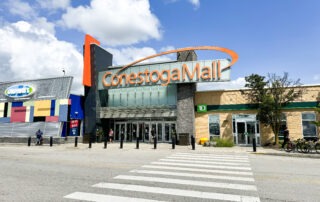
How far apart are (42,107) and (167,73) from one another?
15.6 m

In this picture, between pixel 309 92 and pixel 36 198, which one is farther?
pixel 309 92

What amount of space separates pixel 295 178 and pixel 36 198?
8.27 m

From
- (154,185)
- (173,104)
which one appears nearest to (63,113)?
(173,104)

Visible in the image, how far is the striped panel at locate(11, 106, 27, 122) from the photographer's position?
27873mm

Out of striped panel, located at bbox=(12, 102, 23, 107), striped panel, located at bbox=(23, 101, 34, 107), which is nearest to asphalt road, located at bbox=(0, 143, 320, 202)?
striped panel, located at bbox=(23, 101, 34, 107)

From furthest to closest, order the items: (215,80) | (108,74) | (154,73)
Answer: (108,74)
(154,73)
(215,80)

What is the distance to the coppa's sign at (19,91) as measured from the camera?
2837 cm

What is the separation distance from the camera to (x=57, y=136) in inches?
982

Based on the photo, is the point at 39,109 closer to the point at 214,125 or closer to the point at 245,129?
the point at 214,125

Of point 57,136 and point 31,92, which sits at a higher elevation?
point 31,92

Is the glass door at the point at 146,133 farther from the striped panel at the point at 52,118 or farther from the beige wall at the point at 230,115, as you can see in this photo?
the striped panel at the point at 52,118

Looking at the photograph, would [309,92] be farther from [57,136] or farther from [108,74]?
[57,136]

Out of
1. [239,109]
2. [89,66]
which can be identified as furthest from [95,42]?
[239,109]

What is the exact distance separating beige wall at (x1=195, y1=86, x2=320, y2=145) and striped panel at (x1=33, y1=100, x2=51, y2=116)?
17.5 metres
